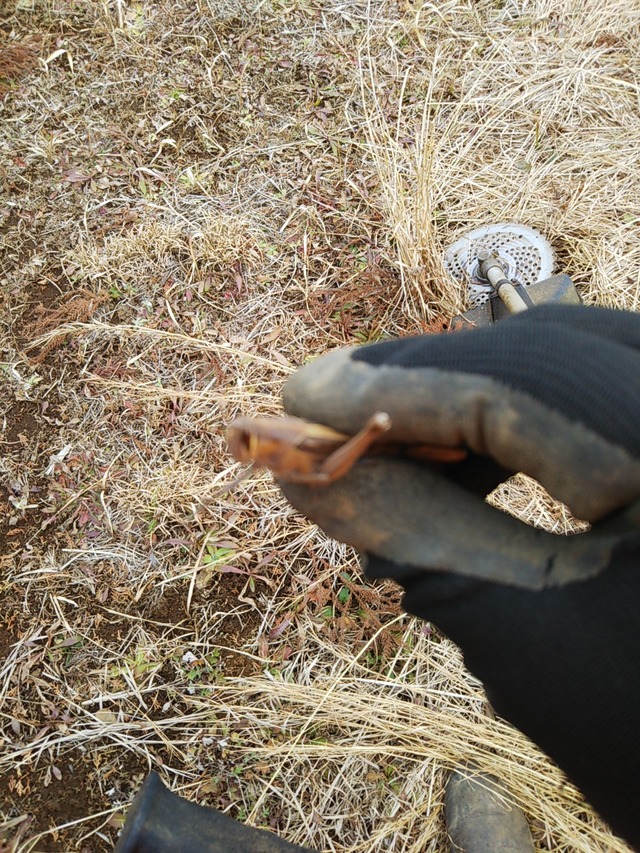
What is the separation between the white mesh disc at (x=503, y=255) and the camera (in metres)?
2.74

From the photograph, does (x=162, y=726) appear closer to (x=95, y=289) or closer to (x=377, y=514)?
(x=377, y=514)

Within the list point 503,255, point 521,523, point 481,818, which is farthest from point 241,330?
point 481,818

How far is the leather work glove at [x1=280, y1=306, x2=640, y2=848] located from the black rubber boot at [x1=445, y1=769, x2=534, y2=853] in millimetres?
1102

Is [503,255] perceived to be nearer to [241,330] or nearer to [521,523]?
[241,330]

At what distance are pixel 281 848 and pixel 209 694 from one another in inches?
24.3

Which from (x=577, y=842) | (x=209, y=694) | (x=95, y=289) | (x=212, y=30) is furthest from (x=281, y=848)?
(x=212, y=30)

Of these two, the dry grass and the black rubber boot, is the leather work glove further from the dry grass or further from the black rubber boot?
the dry grass

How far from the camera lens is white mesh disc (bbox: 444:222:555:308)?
2736 mm

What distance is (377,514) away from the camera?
3.61 feet

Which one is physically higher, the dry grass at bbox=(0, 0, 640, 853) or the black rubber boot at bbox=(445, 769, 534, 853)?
the dry grass at bbox=(0, 0, 640, 853)

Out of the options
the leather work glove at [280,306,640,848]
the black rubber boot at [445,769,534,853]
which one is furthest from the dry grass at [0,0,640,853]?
the leather work glove at [280,306,640,848]

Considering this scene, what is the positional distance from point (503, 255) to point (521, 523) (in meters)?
1.89

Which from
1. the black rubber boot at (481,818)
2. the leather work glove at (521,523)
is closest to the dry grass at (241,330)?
the black rubber boot at (481,818)

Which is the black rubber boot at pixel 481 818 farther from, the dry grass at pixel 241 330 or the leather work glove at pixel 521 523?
the leather work glove at pixel 521 523
